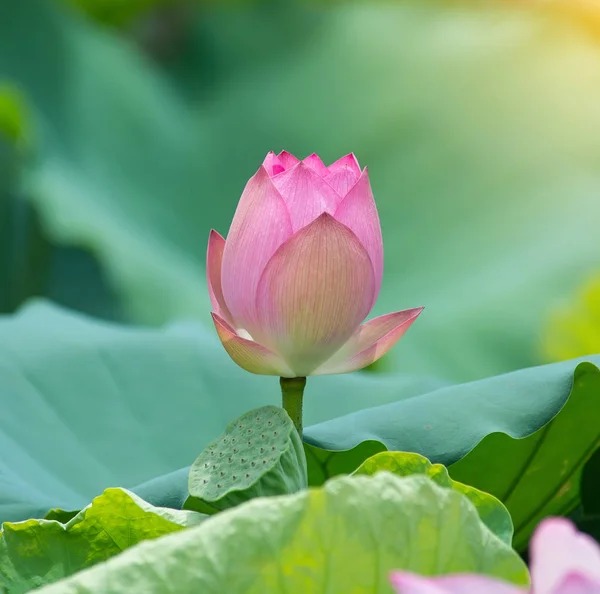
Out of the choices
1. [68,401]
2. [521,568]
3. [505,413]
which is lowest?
[521,568]

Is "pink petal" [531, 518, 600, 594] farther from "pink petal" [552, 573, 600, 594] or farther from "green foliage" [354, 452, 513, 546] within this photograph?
"green foliage" [354, 452, 513, 546]

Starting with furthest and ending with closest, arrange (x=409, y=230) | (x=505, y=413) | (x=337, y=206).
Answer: (x=409, y=230) < (x=505, y=413) < (x=337, y=206)

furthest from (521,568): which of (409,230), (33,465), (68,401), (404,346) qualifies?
(409,230)

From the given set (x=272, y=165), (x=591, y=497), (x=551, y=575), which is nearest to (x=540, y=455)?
(x=591, y=497)

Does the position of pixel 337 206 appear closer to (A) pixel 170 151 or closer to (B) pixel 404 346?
(B) pixel 404 346

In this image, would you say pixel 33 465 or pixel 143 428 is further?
pixel 143 428

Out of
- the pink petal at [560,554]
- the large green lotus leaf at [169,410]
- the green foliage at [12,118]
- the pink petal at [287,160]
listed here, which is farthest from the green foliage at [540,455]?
the green foliage at [12,118]
